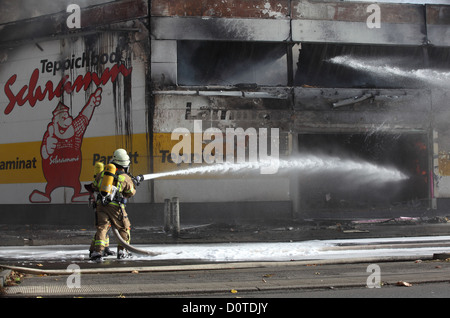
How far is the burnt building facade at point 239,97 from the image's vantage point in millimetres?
15875

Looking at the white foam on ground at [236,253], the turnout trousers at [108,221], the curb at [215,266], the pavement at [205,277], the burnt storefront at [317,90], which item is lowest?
the pavement at [205,277]

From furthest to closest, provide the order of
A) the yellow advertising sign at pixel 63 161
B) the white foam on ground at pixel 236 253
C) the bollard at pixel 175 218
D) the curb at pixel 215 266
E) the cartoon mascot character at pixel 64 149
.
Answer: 1. the cartoon mascot character at pixel 64 149
2. the yellow advertising sign at pixel 63 161
3. the bollard at pixel 175 218
4. the white foam on ground at pixel 236 253
5. the curb at pixel 215 266

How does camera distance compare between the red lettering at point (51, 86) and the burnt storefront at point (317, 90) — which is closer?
the burnt storefront at point (317, 90)

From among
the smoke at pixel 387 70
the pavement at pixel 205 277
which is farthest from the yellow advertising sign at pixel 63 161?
the pavement at pixel 205 277

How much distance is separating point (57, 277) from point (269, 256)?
3493 millimetres

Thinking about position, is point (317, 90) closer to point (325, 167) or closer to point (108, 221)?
point (325, 167)

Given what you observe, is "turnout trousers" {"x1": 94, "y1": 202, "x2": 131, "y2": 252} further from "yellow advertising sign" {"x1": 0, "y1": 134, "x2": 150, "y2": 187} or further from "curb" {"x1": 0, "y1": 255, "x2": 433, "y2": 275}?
"yellow advertising sign" {"x1": 0, "y1": 134, "x2": 150, "y2": 187}

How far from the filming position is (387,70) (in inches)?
673

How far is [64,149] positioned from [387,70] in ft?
33.6

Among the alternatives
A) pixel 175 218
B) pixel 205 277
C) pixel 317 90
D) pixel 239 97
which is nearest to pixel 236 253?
pixel 205 277

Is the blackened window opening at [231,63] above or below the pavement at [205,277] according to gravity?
above

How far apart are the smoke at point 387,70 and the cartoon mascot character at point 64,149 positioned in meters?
7.71

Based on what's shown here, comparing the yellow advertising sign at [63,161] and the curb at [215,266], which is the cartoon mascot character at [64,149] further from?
the curb at [215,266]

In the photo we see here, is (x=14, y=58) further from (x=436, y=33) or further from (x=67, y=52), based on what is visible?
(x=436, y=33)
